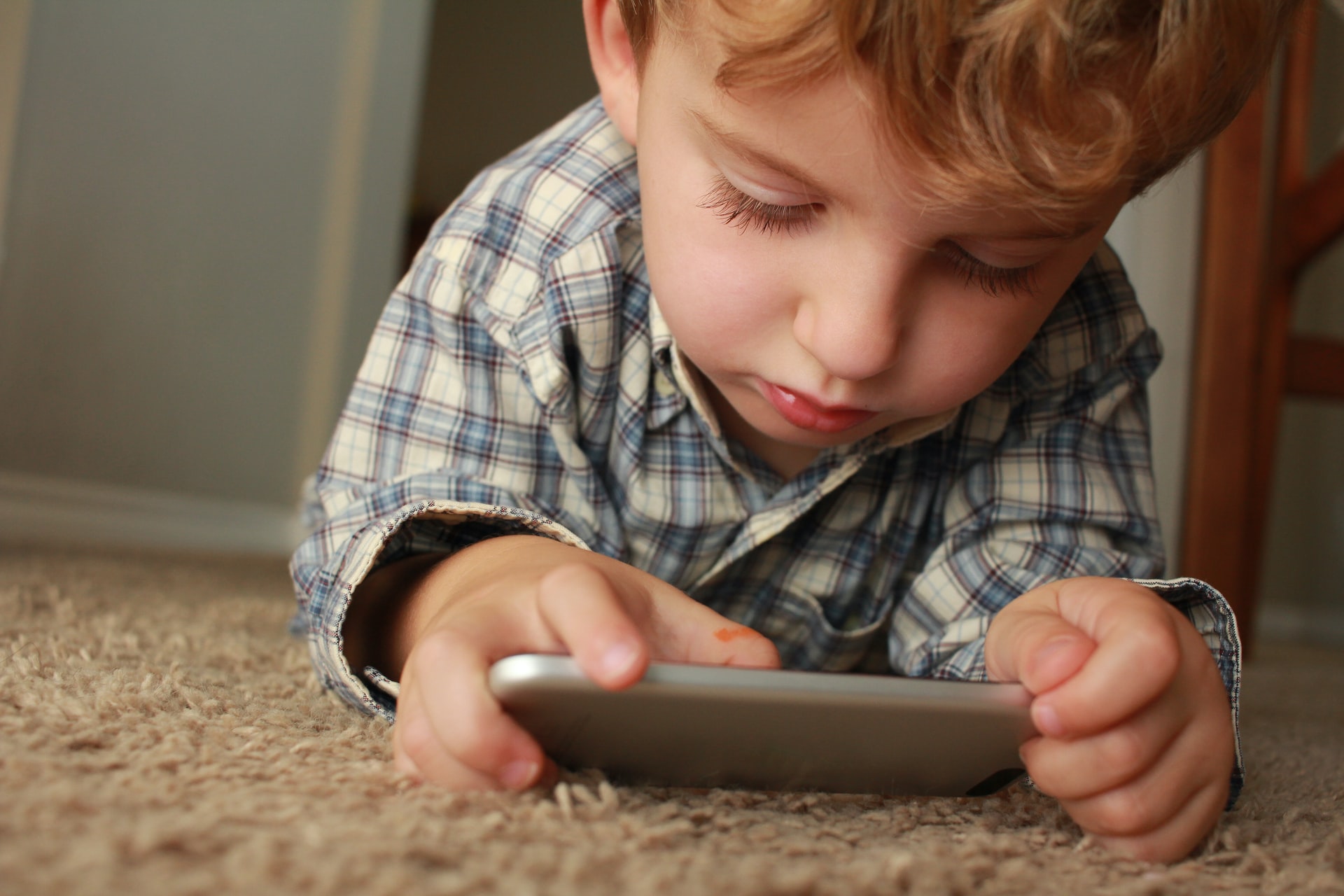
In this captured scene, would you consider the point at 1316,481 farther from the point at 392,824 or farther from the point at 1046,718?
the point at 392,824

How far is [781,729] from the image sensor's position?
0.33m

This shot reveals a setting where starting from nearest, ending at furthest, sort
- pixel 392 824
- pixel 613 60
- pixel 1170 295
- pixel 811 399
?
1. pixel 392 824
2. pixel 811 399
3. pixel 613 60
4. pixel 1170 295

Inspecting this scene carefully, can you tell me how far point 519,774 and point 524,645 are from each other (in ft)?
0.16

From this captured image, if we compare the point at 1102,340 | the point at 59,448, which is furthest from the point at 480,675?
the point at 59,448

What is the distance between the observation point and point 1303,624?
228cm

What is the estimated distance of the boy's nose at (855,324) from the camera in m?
0.43

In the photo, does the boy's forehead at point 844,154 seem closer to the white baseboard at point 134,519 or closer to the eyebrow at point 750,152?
the eyebrow at point 750,152

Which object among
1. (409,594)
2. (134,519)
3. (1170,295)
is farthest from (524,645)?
(134,519)

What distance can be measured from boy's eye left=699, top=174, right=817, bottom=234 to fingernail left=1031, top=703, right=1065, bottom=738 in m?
0.20

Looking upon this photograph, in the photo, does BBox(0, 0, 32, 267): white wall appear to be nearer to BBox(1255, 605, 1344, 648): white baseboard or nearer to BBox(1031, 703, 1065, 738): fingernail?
BBox(1031, 703, 1065, 738): fingernail

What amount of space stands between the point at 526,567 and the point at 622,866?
0.16 metres

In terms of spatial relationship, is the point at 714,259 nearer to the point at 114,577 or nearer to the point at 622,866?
the point at 622,866

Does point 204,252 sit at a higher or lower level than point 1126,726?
higher

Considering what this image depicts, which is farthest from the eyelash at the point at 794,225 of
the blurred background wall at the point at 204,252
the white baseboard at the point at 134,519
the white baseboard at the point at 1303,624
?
the white baseboard at the point at 1303,624
